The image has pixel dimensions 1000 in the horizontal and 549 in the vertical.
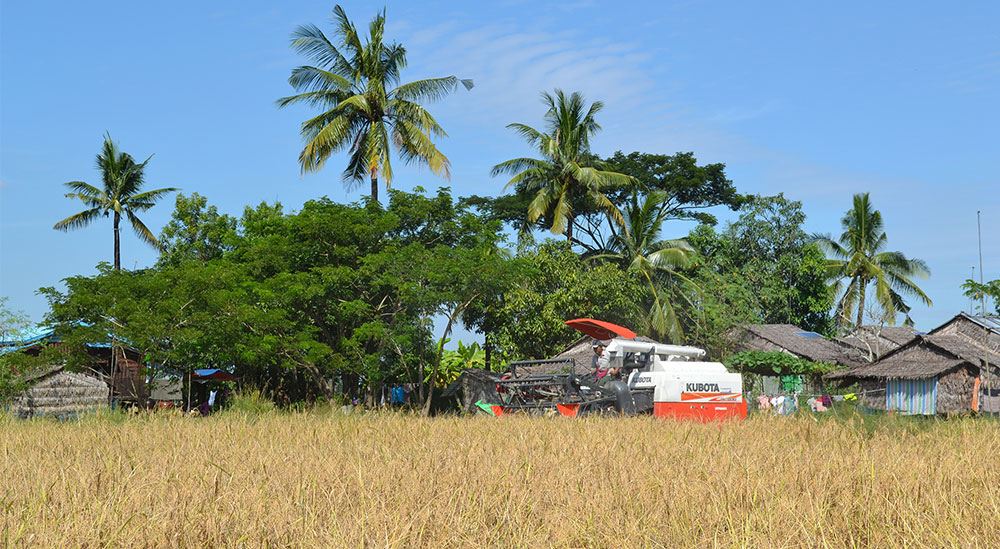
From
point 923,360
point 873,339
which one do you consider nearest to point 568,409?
point 923,360

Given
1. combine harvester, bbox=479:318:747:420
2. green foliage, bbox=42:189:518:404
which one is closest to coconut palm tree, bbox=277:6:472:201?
green foliage, bbox=42:189:518:404

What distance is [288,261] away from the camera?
28094 mm

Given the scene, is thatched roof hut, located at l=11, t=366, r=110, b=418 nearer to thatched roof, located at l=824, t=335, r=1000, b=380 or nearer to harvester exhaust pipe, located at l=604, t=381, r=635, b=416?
harvester exhaust pipe, located at l=604, t=381, r=635, b=416

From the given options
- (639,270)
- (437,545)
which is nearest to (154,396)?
(639,270)

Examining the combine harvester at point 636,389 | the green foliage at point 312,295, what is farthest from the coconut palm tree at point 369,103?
the combine harvester at point 636,389

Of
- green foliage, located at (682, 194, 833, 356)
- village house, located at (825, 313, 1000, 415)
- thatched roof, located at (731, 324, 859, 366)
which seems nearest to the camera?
village house, located at (825, 313, 1000, 415)

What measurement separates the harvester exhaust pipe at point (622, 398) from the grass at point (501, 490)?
14.5ft

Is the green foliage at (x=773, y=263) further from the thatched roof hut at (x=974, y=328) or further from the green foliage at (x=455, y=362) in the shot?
the green foliage at (x=455, y=362)

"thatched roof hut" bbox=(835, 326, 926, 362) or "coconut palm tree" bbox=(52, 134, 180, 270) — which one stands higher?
"coconut palm tree" bbox=(52, 134, 180, 270)

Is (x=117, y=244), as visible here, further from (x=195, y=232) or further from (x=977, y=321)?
(x=977, y=321)

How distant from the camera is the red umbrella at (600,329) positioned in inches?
592

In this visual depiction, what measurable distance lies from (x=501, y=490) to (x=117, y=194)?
42484 millimetres

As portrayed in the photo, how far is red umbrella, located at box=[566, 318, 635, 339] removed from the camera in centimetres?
1503

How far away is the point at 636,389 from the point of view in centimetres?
1434
